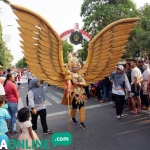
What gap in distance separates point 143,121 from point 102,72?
70.8 inches

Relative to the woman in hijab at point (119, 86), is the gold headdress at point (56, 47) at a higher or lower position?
higher

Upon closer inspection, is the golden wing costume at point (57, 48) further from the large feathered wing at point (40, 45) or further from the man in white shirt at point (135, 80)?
the man in white shirt at point (135, 80)

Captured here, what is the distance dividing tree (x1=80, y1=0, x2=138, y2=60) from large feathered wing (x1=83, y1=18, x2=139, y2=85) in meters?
19.6

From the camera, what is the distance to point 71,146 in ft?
14.3

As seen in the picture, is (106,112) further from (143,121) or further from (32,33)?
(32,33)

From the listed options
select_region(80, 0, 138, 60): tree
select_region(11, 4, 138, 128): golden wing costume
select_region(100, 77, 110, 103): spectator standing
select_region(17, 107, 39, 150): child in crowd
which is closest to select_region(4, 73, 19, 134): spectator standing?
select_region(11, 4, 138, 128): golden wing costume

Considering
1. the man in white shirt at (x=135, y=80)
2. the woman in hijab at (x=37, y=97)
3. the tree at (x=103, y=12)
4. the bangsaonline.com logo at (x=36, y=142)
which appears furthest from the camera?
the tree at (x=103, y=12)

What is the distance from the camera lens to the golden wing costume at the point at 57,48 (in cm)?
418

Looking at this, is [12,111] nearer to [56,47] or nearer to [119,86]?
[56,47]

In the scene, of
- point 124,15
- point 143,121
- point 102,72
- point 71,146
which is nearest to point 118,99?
point 143,121

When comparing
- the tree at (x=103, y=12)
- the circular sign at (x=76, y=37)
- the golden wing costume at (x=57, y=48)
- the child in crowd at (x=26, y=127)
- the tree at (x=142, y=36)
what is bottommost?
the child in crowd at (x=26, y=127)

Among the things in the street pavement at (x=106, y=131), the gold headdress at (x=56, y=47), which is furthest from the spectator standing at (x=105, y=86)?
the gold headdress at (x=56, y=47)

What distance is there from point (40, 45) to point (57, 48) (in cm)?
38

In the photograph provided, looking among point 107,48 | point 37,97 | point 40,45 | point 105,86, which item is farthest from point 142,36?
point 40,45
